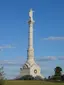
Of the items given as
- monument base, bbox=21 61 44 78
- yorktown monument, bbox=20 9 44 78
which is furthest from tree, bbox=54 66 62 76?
monument base, bbox=21 61 44 78

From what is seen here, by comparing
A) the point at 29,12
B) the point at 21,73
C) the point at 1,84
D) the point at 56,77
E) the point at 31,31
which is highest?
the point at 29,12

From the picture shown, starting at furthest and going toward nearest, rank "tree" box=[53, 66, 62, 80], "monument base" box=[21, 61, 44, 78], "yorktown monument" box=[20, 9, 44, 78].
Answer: "monument base" box=[21, 61, 44, 78] → "yorktown monument" box=[20, 9, 44, 78] → "tree" box=[53, 66, 62, 80]

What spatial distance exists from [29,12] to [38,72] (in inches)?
977

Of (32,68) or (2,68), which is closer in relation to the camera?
(2,68)

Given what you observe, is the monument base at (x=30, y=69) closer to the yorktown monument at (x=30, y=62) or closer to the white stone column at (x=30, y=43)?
the yorktown monument at (x=30, y=62)

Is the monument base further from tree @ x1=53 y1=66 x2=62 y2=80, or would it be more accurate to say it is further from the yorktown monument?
tree @ x1=53 y1=66 x2=62 y2=80

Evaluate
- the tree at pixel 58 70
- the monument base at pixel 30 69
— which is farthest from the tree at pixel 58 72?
the monument base at pixel 30 69

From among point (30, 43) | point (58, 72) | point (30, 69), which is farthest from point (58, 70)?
point (30, 69)

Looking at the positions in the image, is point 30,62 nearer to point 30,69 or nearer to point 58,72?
point 30,69

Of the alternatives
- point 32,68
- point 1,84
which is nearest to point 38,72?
point 32,68

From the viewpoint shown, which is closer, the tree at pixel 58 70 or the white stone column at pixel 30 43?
the tree at pixel 58 70

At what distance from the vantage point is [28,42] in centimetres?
11706

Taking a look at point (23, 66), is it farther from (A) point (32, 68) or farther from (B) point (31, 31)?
(B) point (31, 31)

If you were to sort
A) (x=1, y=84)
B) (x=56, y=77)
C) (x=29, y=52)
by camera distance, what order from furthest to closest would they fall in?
1. (x=29, y=52)
2. (x=56, y=77)
3. (x=1, y=84)
